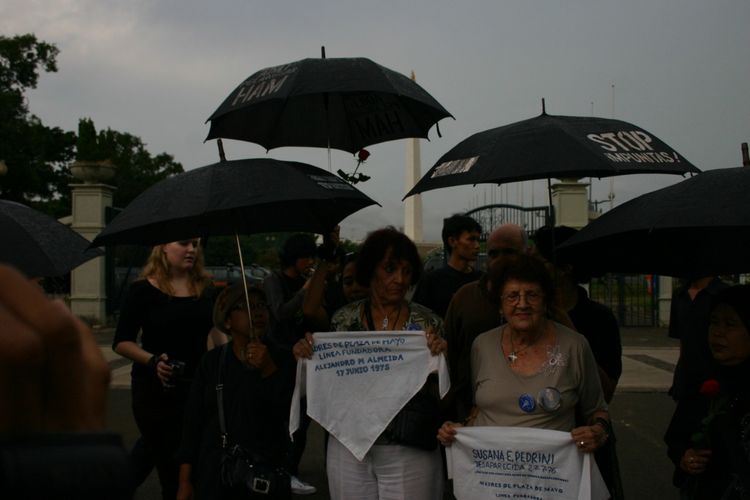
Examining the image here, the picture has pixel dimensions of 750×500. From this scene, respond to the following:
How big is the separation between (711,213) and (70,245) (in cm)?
250

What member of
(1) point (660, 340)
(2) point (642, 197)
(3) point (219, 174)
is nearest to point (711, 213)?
(2) point (642, 197)

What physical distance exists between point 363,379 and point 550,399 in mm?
867

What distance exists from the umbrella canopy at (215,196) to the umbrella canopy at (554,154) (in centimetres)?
61

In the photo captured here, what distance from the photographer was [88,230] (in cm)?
1716

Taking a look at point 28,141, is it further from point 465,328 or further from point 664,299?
point 465,328

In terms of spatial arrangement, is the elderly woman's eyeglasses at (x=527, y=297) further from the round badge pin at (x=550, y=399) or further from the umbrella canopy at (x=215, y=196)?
the umbrella canopy at (x=215, y=196)

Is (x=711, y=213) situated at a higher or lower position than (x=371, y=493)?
higher

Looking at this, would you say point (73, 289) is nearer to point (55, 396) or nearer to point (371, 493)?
point (371, 493)

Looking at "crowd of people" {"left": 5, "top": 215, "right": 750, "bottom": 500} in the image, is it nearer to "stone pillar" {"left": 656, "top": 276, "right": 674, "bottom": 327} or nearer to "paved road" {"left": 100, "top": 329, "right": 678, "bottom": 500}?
"paved road" {"left": 100, "top": 329, "right": 678, "bottom": 500}

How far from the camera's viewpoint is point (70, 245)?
10.3 ft

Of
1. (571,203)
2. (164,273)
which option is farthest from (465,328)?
(571,203)

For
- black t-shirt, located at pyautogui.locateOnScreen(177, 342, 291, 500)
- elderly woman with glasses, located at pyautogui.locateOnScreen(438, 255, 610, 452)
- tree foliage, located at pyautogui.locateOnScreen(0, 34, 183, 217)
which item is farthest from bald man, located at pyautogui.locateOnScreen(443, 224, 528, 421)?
tree foliage, located at pyautogui.locateOnScreen(0, 34, 183, 217)

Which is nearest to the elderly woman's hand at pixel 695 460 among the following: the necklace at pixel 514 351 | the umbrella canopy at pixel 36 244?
the necklace at pixel 514 351

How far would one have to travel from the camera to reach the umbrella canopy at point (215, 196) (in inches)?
149
